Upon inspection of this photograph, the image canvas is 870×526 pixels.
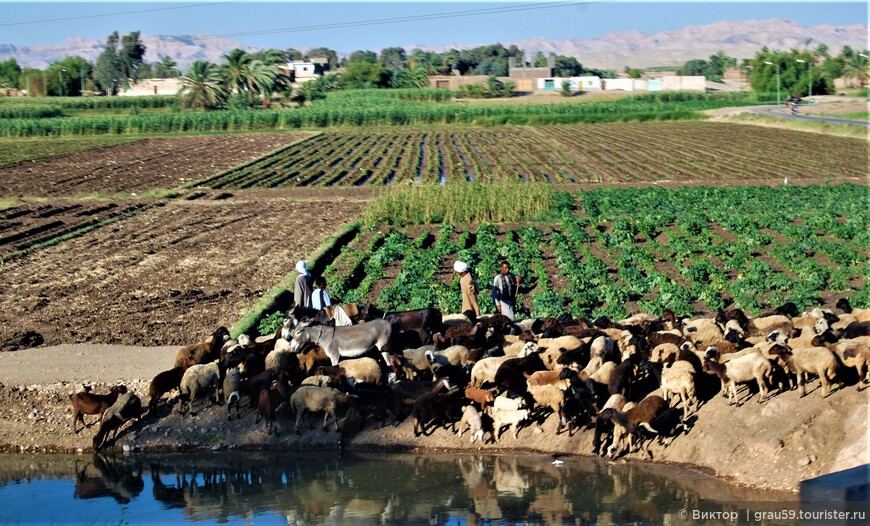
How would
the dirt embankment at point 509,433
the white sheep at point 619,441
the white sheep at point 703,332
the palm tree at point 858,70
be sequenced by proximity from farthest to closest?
the palm tree at point 858,70 → the white sheep at point 703,332 → the white sheep at point 619,441 → the dirt embankment at point 509,433

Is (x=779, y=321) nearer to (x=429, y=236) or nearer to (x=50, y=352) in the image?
(x=50, y=352)

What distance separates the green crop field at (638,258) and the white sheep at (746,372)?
599 cm

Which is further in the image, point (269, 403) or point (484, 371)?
point (484, 371)

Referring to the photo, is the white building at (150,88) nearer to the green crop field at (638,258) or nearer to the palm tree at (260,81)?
the palm tree at (260,81)

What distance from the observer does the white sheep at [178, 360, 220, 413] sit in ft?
47.0

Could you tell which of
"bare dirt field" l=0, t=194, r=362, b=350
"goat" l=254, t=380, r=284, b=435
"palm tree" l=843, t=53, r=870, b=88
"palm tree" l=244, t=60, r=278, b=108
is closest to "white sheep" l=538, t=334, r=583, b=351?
"goat" l=254, t=380, r=284, b=435

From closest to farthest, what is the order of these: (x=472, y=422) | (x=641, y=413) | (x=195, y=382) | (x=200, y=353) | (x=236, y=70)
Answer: (x=641, y=413), (x=472, y=422), (x=195, y=382), (x=200, y=353), (x=236, y=70)

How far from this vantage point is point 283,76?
97.9 m

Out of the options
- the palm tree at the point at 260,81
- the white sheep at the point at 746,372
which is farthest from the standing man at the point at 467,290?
the palm tree at the point at 260,81

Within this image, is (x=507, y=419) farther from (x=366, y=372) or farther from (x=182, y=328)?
(x=182, y=328)

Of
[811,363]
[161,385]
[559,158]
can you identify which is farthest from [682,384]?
[559,158]

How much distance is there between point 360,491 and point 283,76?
8900 centimetres

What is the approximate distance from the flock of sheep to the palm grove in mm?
75447

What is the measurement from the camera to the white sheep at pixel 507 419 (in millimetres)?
13102
